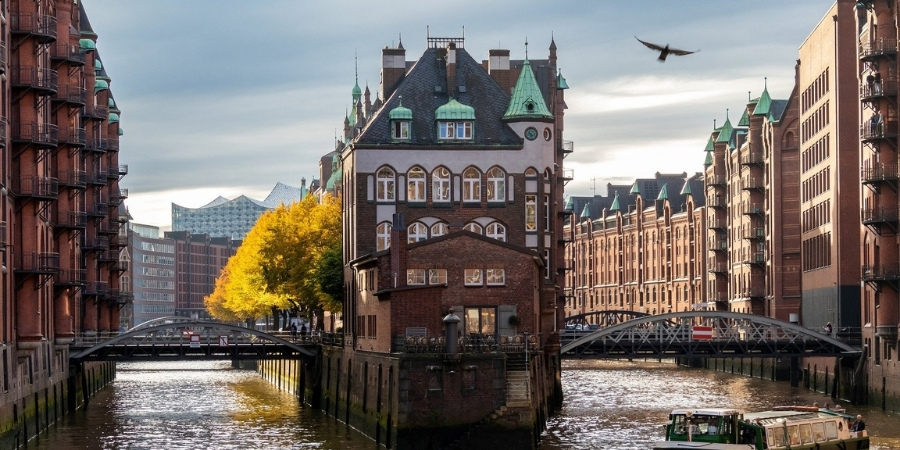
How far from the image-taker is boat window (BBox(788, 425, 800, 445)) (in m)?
56.7

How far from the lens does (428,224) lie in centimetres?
9156

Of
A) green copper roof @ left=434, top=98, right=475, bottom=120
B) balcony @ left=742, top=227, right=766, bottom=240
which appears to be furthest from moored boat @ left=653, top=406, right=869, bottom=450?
balcony @ left=742, top=227, right=766, bottom=240

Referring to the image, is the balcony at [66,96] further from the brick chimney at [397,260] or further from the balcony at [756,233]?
the balcony at [756,233]

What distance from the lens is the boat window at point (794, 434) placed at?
56656 millimetres

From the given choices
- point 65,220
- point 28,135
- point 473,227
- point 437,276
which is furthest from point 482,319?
point 65,220

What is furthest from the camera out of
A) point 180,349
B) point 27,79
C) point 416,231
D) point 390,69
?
point 390,69

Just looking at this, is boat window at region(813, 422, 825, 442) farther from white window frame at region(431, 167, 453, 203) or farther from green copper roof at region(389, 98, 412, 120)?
green copper roof at region(389, 98, 412, 120)

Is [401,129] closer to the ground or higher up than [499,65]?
closer to the ground

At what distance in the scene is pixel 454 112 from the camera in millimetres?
92250

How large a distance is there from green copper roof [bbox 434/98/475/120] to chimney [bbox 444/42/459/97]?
2131 mm

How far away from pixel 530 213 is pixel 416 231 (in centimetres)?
616

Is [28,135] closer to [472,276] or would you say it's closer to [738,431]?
[472,276]

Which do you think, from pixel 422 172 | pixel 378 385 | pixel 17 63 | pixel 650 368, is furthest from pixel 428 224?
pixel 650 368

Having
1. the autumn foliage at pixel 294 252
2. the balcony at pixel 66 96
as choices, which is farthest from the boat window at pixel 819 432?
the autumn foliage at pixel 294 252
